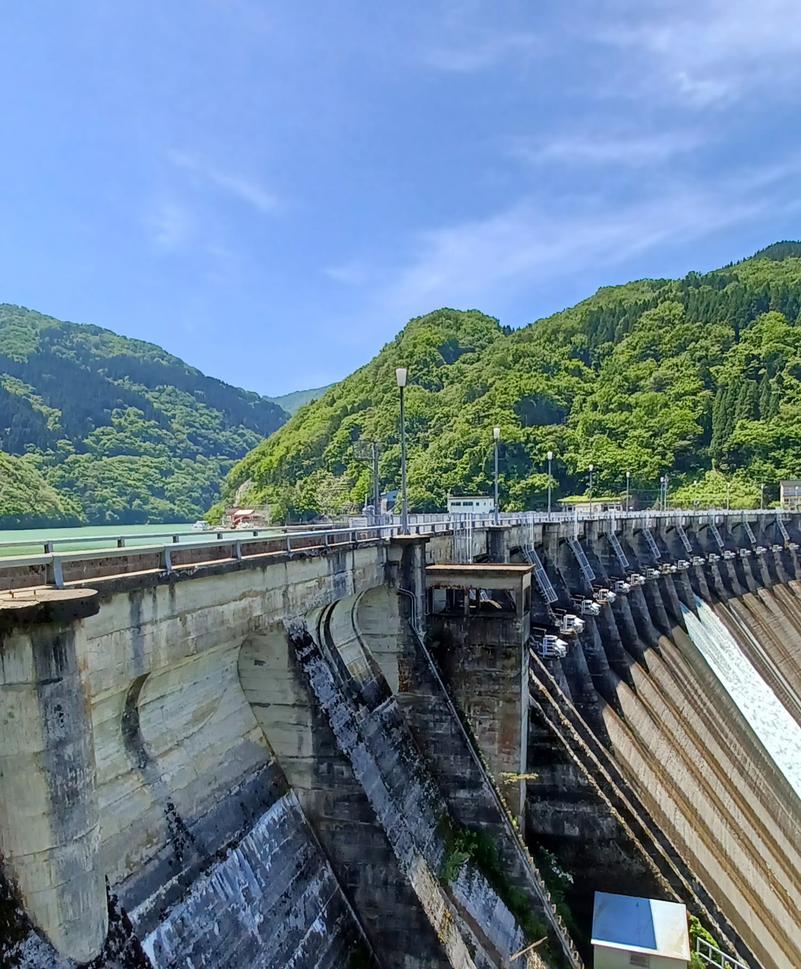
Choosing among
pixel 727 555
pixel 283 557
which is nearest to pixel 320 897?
pixel 283 557

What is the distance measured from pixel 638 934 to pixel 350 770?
1006 centimetres

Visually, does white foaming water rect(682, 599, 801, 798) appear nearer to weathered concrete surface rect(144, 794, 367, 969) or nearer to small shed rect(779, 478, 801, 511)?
weathered concrete surface rect(144, 794, 367, 969)

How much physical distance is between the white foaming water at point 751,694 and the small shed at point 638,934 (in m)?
17.1

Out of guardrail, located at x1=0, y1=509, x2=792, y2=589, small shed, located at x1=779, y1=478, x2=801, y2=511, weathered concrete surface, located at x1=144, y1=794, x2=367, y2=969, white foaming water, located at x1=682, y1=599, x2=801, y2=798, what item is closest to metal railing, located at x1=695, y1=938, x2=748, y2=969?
weathered concrete surface, located at x1=144, y1=794, x2=367, y2=969

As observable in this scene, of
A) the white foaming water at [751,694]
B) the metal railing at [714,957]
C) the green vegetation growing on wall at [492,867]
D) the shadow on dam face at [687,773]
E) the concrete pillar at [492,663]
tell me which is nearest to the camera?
the green vegetation growing on wall at [492,867]

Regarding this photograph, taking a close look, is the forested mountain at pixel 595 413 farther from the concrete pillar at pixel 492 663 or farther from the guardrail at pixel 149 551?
the guardrail at pixel 149 551

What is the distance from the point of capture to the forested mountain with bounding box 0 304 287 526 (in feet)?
261

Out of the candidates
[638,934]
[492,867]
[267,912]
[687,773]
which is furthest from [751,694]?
[267,912]

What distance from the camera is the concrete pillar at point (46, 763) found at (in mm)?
6211

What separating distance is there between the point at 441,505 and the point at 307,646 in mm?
80082

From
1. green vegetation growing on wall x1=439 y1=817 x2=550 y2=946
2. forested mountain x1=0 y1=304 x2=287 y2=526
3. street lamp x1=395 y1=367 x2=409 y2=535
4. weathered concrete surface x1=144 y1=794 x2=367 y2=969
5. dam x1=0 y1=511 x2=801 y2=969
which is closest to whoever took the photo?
dam x1=0 y1=511 x2=801 y2=969

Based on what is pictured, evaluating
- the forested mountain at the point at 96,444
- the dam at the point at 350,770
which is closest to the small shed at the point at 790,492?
the dam at the point at 350,770

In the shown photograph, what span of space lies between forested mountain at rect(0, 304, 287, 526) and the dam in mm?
31104

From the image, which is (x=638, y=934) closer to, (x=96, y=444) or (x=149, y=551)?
(x=149, y=551)
